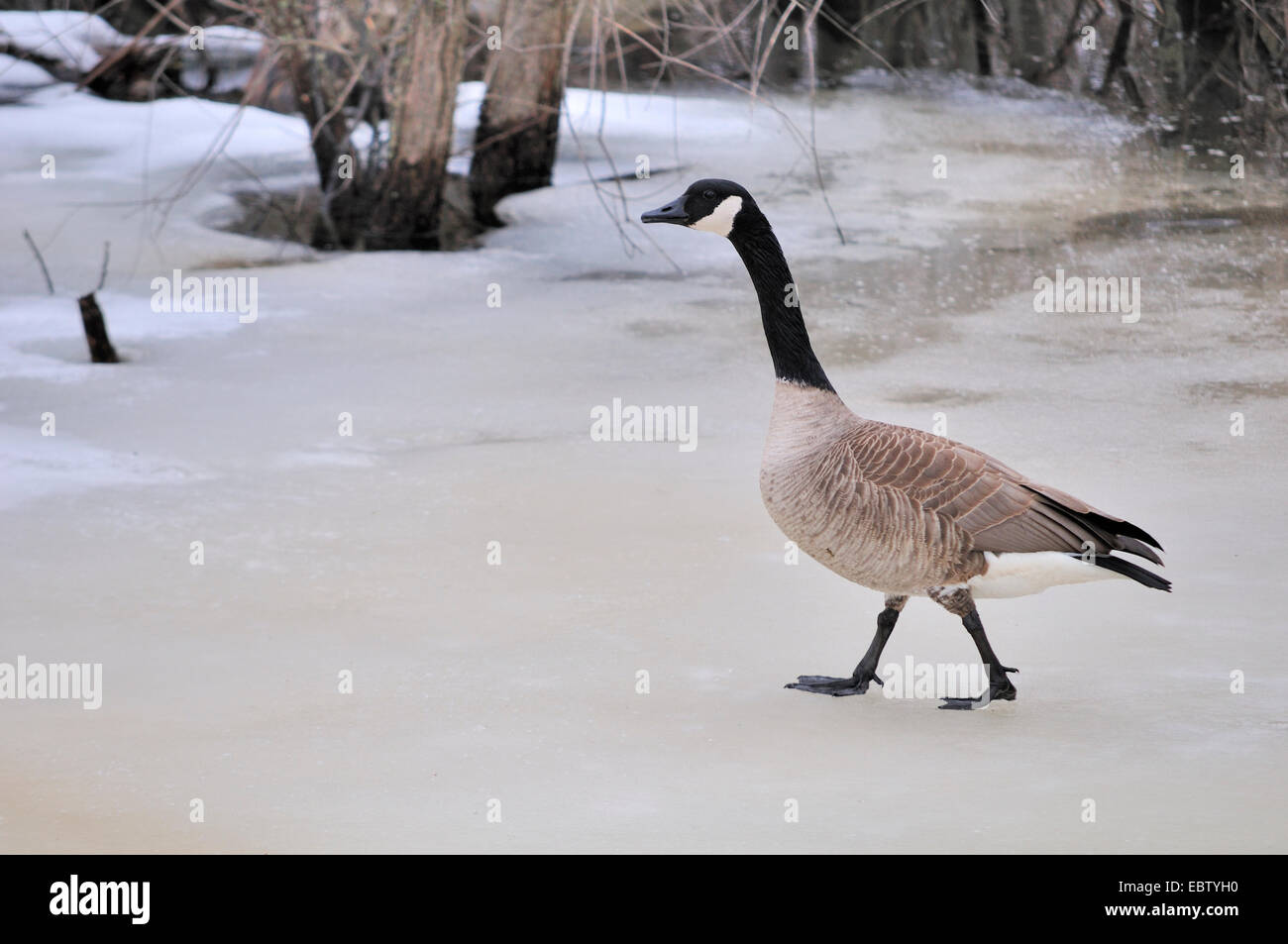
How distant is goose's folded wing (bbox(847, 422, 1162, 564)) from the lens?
4914 mm

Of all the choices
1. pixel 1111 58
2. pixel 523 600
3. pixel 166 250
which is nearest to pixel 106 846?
pixel 523 600

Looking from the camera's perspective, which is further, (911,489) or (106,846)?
(911,489)

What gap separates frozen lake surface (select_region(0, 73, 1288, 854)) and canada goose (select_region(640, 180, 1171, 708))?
431 mm

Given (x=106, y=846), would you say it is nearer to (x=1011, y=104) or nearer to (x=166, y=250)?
(x=166, y=250)

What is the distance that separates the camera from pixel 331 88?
540 inches

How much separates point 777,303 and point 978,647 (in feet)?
4.50

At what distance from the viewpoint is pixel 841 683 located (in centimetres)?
529

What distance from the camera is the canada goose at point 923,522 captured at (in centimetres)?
491

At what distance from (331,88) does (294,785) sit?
1015 centimetres

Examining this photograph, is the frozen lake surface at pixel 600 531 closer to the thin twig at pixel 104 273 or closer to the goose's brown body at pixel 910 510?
the thin twig at pixel 104 273

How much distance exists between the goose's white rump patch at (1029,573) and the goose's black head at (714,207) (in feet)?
5.00

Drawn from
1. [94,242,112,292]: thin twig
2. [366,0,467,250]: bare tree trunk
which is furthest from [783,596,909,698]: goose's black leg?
[366,0,467,250]: bare tree trunk

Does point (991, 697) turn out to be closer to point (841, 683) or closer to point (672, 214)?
point (841, 683)

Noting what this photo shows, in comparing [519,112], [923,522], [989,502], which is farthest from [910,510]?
[519,112]
